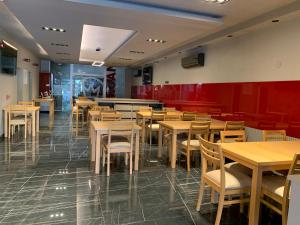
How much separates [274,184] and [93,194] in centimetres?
208

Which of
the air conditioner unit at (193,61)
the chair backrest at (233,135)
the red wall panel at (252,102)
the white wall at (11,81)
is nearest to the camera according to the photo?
the chair backrest at (233,135)

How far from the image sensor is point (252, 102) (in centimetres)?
471

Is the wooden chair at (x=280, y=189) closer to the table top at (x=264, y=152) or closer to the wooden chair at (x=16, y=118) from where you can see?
the table top at (x=264, y=152)

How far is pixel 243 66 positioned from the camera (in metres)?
5.05

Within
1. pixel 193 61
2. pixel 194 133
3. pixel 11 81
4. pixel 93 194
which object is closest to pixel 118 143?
pixel 93 194

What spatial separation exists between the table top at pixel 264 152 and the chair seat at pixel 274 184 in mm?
240

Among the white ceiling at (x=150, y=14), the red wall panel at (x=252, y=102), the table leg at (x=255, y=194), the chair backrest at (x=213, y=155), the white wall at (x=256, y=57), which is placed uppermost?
the white ceiling at (x=150, y=14)

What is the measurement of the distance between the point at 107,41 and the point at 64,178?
527 centimetres

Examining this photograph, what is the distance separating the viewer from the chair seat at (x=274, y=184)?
2.21 meters

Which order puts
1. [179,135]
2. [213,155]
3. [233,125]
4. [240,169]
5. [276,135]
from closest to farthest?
[213,155] → [240,169] → [276,135] → [233,125] → [179,135]

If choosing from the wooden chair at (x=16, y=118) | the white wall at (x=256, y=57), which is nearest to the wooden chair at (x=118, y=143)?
the white wall at (x=256, y=57)

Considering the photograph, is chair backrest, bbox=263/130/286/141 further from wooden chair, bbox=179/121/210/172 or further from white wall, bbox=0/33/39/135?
white wall, bbox=0/33/39/135

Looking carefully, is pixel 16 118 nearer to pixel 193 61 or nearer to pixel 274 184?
pixel 193 61

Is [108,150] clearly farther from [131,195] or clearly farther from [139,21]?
[139,21]
